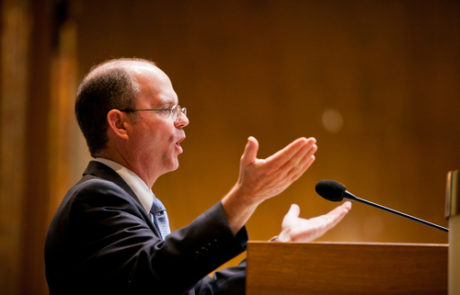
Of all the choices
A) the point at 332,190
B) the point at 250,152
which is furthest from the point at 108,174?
the point at 332,190

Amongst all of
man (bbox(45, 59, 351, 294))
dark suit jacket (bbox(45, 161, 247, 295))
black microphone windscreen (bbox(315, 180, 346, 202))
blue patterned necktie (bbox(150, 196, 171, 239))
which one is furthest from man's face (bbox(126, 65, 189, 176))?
black microphone windscreen (bbox(315, 180, 346, 202))

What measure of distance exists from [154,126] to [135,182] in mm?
197

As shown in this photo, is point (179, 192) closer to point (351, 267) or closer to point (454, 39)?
point (454, 39)

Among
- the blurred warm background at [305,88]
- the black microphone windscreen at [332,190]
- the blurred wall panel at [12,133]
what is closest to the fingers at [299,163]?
the black microphone windscreen at [332,190]

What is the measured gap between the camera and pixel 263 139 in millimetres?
3922

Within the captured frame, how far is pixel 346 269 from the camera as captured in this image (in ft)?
3.21

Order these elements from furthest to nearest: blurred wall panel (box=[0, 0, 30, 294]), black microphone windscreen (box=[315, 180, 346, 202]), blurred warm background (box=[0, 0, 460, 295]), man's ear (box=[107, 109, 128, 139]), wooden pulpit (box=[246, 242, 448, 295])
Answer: blurred warm background (box=[0, 0, 460, 295]) → blurred wall panel (box=[0, 0, 30, 294]) → man's ear (box=[107, 109, 128, 139]) → black microphone windscreen (box=[315, 180, 346, 202]) → wooden pulpit (box=[246, 242, 448, 295])

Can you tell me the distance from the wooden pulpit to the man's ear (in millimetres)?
Result: 701

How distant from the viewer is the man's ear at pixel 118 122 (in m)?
1.52

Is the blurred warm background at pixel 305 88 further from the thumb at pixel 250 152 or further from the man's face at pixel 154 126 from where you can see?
the thumb at pixel 250 152

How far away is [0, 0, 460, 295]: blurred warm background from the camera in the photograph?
384 cm

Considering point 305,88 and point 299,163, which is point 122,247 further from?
point 305,88

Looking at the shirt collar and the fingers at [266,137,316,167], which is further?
the shirt collar

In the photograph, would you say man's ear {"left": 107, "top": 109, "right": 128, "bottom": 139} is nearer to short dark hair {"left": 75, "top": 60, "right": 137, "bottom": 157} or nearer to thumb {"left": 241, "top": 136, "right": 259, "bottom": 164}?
short dark hair {"left": 75, "top": 60, "right": 137, "bottom": 157}
